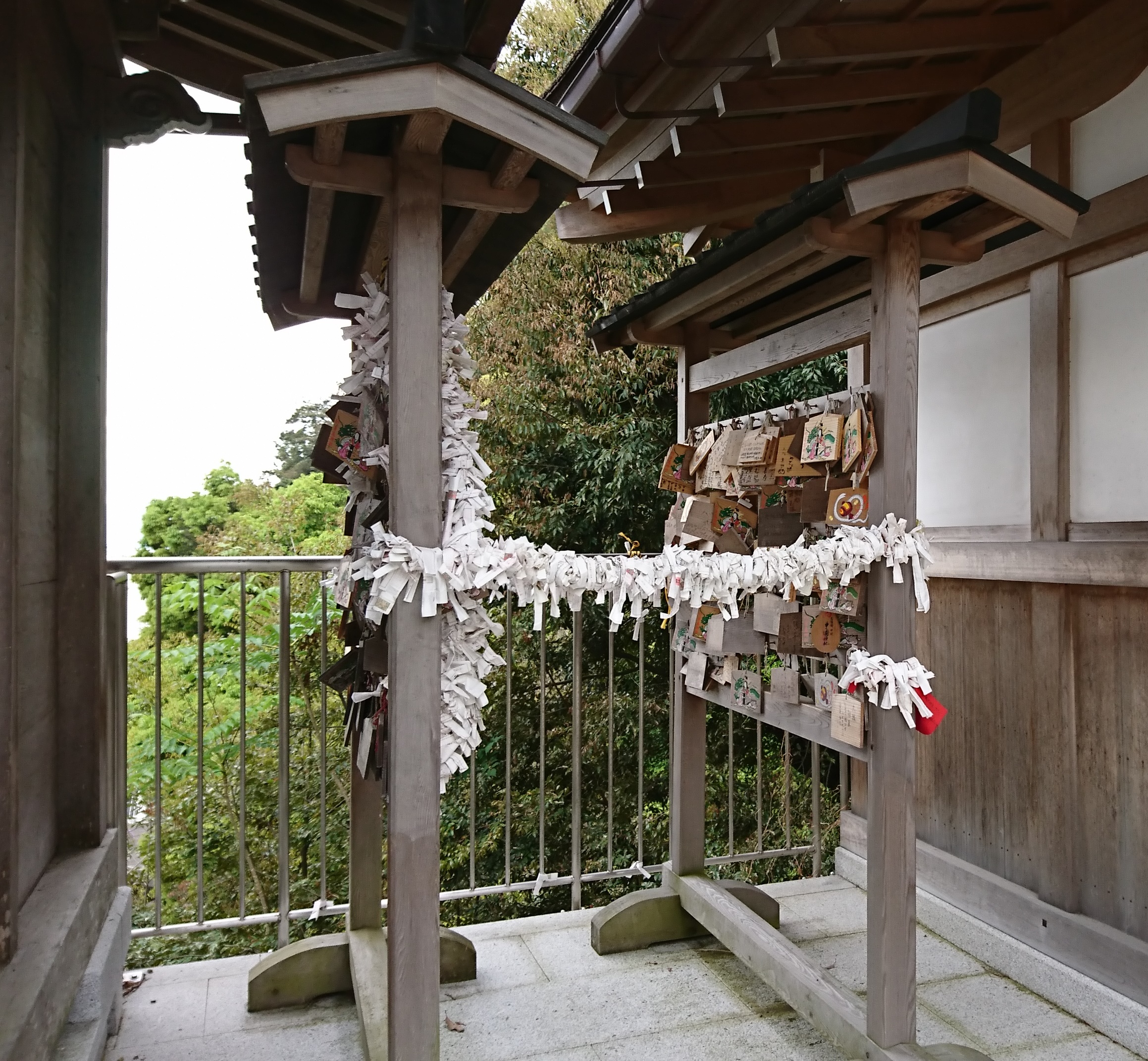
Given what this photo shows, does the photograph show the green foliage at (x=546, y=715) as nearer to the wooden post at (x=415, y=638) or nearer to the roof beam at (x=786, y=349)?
the roof beam at (x=786, y=349)

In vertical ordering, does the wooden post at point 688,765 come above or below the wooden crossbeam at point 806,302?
below

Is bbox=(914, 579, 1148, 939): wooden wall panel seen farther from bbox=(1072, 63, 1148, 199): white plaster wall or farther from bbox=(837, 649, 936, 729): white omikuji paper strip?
bbox=(1072, 63, 1148, 199): white plaster wall

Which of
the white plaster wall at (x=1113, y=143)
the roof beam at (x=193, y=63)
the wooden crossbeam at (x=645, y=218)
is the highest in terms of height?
the roof beam at (x=193, y=63)

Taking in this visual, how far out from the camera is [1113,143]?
2.12 meters

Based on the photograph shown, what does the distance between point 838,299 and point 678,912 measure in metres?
1.97

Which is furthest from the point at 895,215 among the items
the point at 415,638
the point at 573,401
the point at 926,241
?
the point at 573,401

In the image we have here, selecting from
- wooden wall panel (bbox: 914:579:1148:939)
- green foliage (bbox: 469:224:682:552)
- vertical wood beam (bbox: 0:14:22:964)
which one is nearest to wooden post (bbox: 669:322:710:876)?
wooden wall panel (bbox: 914:579:1148:939)

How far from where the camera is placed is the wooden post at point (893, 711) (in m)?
1.80

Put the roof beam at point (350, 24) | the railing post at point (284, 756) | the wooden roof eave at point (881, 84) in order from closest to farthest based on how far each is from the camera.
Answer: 1. the wooden roof eave at point (881, 84)
2. the roof beam at point (350, 24)
3. the railing post at point (284, 756)

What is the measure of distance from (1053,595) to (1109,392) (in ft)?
1.86

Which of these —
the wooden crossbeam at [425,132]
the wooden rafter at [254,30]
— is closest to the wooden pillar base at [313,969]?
the wooden crossbeam at [425,132]

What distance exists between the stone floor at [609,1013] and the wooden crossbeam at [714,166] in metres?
2.44

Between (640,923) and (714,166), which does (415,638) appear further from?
(714,166)

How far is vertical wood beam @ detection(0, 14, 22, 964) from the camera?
1.46m
